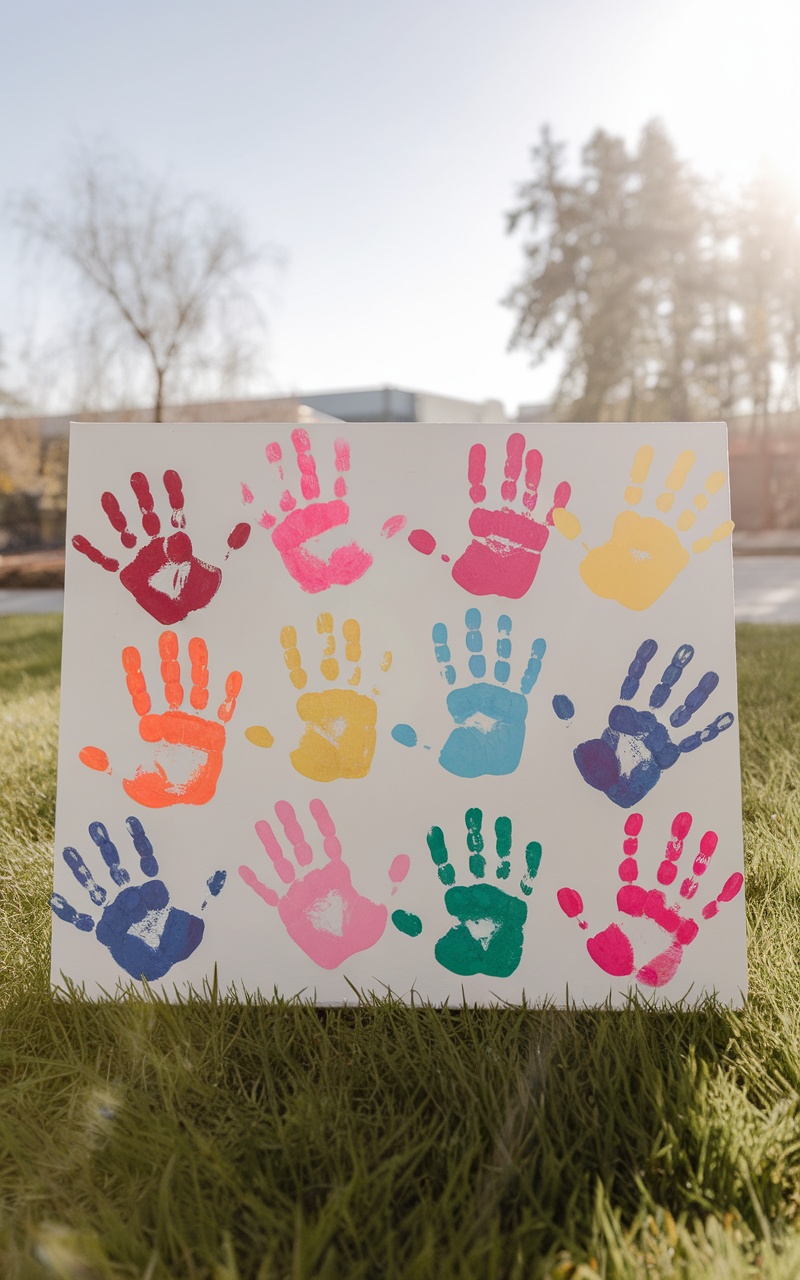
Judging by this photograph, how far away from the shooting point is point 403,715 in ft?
3.45

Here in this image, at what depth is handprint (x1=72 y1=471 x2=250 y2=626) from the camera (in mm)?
1062

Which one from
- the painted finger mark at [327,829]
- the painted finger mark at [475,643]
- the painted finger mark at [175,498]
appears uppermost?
the painted finger mark at [175,498]

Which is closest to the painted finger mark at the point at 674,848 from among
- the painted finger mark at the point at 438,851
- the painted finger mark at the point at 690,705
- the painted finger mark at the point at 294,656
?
the painted finger mark at the point at 690,705

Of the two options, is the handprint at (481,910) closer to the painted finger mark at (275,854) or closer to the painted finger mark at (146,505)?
the painted finger mark at (275,854)

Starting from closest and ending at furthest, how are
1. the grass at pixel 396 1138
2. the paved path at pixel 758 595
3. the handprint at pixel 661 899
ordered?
the grass at pixel 396 1138 < the handprint at pixel 661 899 < the paved path at pixel 758 595

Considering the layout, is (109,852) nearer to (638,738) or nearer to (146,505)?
(146,505)

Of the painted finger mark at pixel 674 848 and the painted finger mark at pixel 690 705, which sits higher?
the painted finger mark at pixel 690 705

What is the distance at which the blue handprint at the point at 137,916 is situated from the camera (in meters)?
1.06

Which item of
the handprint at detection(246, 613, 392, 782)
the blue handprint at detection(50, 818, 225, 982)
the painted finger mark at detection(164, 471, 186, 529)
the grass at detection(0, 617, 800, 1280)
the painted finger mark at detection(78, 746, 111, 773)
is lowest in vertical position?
the grass at detection(0, 617, 800, 1280)

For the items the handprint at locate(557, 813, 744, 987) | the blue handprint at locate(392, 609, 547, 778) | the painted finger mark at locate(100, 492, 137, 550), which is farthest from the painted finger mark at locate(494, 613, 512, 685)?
the painted finger mark at locate(100, 492, 137, 550)

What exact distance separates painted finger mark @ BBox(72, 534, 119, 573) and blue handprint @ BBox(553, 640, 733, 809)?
0.55 m

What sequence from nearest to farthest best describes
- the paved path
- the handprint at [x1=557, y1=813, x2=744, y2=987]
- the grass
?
the grass → the handprint at [x1=557, y1=813, x2=744, y2=987] → the paved path

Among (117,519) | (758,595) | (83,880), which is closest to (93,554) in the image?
(117,519)

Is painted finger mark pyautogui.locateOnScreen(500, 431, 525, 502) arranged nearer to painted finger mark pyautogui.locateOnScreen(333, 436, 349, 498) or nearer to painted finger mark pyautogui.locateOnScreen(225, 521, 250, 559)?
painted finger mark pyautogui.locateOnScreen(333, 436, 349, 498)
